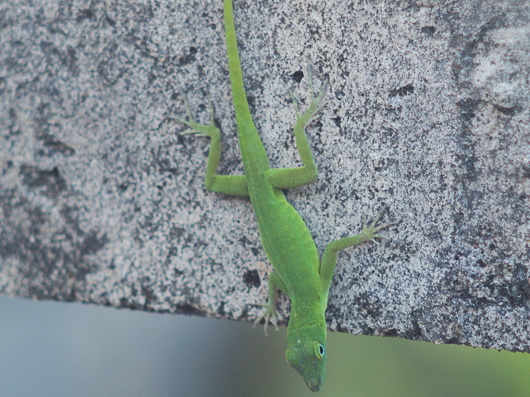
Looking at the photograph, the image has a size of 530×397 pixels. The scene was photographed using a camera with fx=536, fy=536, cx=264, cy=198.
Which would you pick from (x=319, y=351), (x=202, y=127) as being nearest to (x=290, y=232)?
(x=319, y=351)

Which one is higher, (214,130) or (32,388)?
(214,130)

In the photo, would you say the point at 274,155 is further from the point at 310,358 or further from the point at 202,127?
the point at 310,358

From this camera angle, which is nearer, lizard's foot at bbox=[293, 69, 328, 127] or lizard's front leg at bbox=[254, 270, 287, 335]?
lizard's foot at bbox=[293, 69, 328, 127]

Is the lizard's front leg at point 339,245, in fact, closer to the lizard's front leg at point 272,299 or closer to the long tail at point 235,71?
the lizard's front leg at point 272,299

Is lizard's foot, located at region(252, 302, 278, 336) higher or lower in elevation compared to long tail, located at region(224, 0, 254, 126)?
lower

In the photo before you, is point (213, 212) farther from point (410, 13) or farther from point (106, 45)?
point (410, 13)

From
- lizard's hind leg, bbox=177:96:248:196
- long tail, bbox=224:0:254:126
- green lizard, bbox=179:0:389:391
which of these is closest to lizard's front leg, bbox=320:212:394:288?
green lizard, bbox=179:0:389:391

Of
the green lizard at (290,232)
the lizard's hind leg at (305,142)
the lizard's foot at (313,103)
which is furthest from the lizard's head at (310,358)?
the lizard's foot at (313,103)

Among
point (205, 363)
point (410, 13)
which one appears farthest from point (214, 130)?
point (205, 363)

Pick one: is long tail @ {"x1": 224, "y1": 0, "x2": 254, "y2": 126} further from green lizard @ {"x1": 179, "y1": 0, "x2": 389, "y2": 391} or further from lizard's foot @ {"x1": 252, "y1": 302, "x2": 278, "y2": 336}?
lizard's foot @ {"x1": 252, "y1": 302, "x2": 278, "y2": 336}
